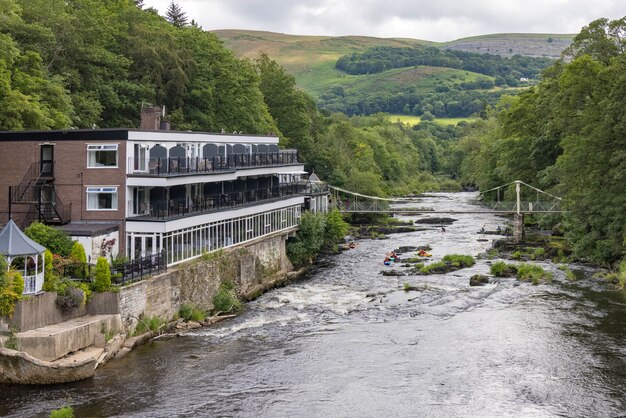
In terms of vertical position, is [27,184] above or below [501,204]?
above

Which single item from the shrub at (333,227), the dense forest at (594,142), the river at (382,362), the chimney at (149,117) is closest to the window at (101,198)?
the river at (382,362)

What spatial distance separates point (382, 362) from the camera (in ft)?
110

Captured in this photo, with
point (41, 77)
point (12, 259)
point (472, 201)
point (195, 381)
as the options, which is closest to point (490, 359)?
point (195, 381)

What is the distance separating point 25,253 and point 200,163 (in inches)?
643

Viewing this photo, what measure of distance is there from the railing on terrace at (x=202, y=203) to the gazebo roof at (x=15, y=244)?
8.90 metres

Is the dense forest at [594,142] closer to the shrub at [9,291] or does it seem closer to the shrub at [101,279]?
the shrub at [101,279]

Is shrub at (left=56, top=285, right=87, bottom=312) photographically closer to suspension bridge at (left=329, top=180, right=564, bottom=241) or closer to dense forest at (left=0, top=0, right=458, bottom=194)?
dense forest at (left=0, top=0, right=458, bottom=194)

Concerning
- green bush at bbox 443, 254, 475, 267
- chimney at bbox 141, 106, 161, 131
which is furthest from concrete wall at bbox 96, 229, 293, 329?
green bush at bbox 443, 254, 475, 267

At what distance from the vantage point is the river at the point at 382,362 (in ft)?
92.2

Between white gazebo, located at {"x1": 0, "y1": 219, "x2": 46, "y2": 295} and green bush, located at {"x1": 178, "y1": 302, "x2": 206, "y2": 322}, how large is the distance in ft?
27.9

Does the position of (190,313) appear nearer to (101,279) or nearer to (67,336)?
(101,279)

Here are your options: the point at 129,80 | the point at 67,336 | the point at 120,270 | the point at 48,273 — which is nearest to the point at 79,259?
the point at 120,270

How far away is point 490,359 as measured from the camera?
112 feet

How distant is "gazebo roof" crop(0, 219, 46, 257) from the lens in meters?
31.8
